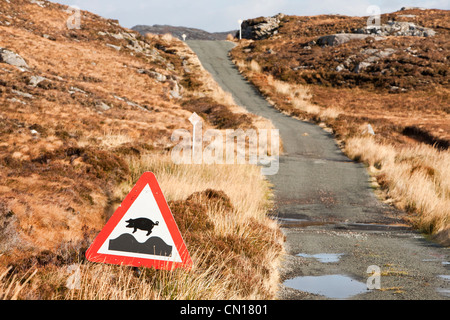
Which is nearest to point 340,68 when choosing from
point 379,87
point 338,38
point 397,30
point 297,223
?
point 379,87

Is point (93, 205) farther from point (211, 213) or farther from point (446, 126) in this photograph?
point (446, 126)

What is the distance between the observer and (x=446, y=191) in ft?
42.5

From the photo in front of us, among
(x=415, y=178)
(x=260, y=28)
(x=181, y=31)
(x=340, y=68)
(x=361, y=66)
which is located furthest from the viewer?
(x=181, y=31)

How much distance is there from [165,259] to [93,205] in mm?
5006

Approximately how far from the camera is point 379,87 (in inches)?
1596

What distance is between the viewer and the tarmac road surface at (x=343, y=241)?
18.7ft

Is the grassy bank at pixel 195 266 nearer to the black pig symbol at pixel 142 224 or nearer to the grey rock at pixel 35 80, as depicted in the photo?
the black pig symbol at pixel 142 224

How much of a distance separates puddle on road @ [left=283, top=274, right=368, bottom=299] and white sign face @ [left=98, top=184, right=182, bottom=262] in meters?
2.10

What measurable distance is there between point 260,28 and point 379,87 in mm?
30175

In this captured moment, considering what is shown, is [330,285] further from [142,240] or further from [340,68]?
[340,68]

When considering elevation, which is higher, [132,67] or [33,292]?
[132,67]

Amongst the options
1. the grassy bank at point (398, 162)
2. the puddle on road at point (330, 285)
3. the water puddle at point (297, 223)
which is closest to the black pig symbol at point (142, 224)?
the puddle on road at point (330, 285)

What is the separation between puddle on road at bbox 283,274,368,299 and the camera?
544 centimetres

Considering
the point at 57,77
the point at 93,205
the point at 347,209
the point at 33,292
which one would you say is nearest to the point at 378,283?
the point at 33,292
